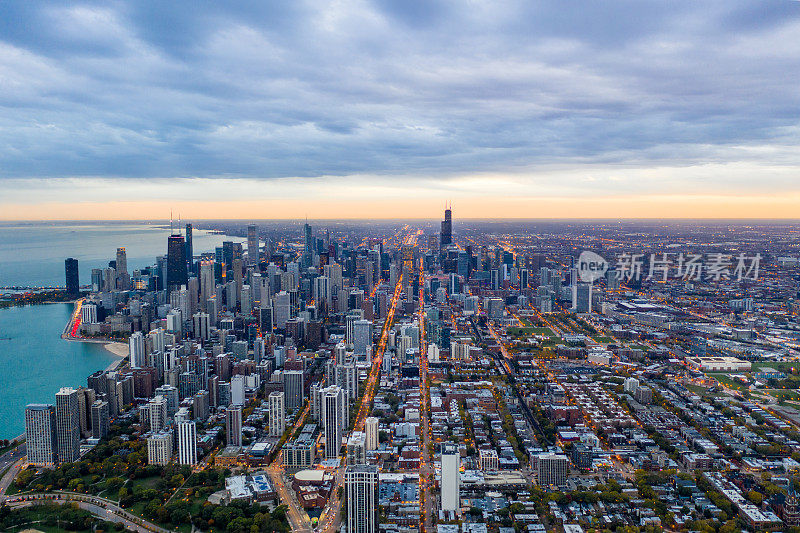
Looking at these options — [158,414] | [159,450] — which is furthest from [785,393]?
[158,414]

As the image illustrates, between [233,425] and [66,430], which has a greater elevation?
[66,430]

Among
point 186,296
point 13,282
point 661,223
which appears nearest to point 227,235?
point 13,282

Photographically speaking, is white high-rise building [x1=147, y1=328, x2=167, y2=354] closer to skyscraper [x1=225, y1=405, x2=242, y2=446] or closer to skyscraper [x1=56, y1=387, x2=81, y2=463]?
skyscraper [x1=56, y1=387, x2=81, y2=463]

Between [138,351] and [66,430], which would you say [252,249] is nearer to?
[138,351]

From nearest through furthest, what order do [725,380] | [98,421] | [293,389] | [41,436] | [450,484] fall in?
[450,484] < [41,436] < [98,421] < [293,389] < [725,380]

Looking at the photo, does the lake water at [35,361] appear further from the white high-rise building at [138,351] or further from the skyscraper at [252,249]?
the skyscraper at [252,249]

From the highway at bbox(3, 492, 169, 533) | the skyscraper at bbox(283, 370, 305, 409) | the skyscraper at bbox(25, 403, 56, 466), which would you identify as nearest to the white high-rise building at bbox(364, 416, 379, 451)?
the skyscraper at bbox(283, 370, 305, 409)

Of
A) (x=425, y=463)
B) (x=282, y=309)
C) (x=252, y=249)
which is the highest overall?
(x=252, y=249)
